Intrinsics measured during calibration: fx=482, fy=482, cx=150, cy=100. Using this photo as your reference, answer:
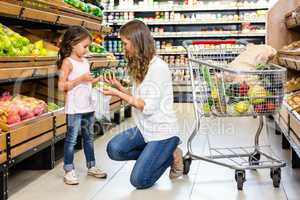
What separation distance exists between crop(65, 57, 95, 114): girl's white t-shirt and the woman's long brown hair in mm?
463

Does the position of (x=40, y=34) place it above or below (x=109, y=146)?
above

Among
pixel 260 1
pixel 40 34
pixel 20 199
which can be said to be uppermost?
pixel 260 1

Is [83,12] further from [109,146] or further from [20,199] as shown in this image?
[20,199]

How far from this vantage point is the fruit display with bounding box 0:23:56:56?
→ 3.40m

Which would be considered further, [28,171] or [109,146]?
[28,171]

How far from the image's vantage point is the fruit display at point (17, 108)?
3.24 meters

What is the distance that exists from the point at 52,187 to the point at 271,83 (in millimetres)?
1685

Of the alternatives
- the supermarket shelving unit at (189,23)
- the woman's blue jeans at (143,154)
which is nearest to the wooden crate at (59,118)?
the woman's blue jeans at (143,154)

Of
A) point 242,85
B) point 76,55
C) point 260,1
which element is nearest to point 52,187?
point 76,55

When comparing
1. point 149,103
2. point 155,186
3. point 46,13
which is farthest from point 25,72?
point 155,186

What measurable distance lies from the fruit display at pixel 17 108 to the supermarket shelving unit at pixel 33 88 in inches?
2.1

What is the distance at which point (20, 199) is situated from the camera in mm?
3123

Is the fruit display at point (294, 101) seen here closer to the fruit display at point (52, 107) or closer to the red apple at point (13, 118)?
the fruit display at point (52, 107)

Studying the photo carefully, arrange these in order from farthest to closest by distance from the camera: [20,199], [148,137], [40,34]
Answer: [40,34]
[148,137]
[20,199]
